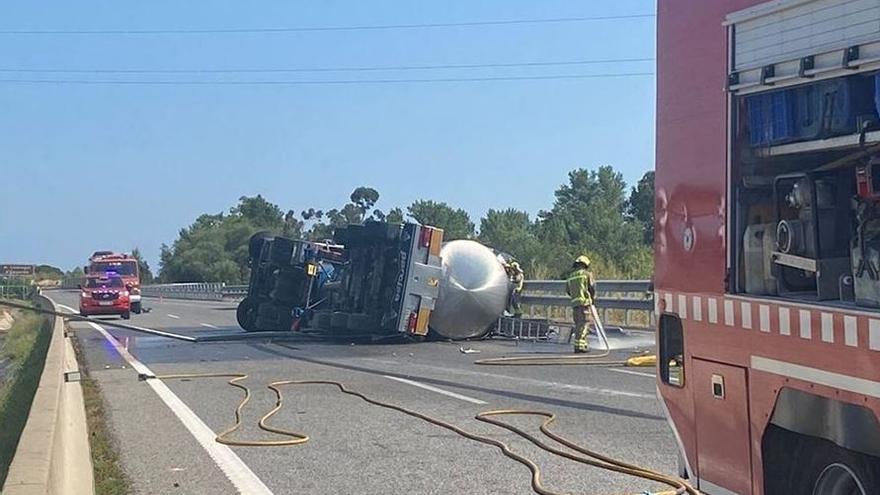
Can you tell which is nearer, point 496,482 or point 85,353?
point 496,482

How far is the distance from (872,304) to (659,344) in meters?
1.67

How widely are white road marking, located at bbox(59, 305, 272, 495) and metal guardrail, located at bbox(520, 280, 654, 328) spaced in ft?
28.6

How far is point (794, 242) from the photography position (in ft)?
14.3

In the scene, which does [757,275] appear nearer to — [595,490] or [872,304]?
[872,304]

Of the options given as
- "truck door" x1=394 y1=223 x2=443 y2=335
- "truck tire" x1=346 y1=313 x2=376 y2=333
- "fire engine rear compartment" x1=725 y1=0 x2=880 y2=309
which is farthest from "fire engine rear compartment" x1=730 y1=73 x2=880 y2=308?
"truck tire" x1=346 y1=313 x2=376 y2=333

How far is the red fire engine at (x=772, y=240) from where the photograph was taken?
385 centimetres

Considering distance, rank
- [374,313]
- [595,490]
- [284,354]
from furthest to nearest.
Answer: [374,313], [284,354], [595,490]

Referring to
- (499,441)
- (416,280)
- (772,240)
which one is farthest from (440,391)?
(772,240)

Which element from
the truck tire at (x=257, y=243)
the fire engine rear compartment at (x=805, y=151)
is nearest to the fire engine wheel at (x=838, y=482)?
the fire engine rear compartment at (x=805, y=151)

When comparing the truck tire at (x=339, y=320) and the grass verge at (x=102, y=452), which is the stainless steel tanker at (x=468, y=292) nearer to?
the truck tire at (x=339, y=320)

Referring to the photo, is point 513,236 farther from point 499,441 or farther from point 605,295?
point 499,441

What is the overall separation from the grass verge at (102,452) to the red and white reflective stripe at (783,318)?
166 inches

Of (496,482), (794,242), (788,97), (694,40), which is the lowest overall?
(496,482)

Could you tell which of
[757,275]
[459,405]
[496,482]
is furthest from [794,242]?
[459,405]
